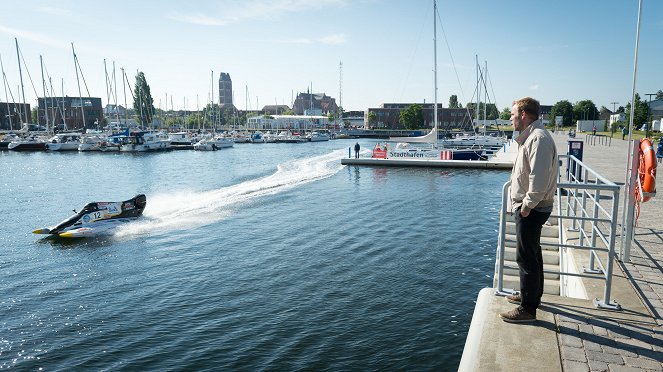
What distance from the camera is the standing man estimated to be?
525cm

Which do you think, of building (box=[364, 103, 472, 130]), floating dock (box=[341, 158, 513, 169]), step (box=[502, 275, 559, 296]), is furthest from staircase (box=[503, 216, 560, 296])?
building (box=[364, 103, 472, 130])

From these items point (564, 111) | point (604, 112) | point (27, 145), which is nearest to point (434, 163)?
point (27, 145)

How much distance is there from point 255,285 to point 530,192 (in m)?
8.96

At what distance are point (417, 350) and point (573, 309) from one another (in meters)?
3.55

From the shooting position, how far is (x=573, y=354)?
5.04 metres

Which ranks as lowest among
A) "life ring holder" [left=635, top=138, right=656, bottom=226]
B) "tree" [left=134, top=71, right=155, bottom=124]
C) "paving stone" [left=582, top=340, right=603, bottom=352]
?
"paving stone" [left=582, top=340, right=603, bottom=352]

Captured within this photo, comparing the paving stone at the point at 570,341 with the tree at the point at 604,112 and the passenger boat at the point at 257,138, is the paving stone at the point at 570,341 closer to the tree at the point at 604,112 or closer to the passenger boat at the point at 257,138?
the passenger boat at the point at 257,138

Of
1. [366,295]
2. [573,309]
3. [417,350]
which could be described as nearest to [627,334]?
[573,309]

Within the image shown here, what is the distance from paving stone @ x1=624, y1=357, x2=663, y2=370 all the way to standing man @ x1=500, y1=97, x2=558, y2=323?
108cm

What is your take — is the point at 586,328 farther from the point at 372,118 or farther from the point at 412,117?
the point at 372,118

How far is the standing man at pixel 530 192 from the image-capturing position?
17.2 feet

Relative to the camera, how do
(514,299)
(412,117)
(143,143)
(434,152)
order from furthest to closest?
(412,117)
(143,143)
(434,152)
(514,299)

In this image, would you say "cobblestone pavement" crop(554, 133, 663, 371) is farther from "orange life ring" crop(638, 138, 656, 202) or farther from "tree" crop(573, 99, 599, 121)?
"tree" crop(573, 99, 599, 121)

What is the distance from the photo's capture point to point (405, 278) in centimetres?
1282
